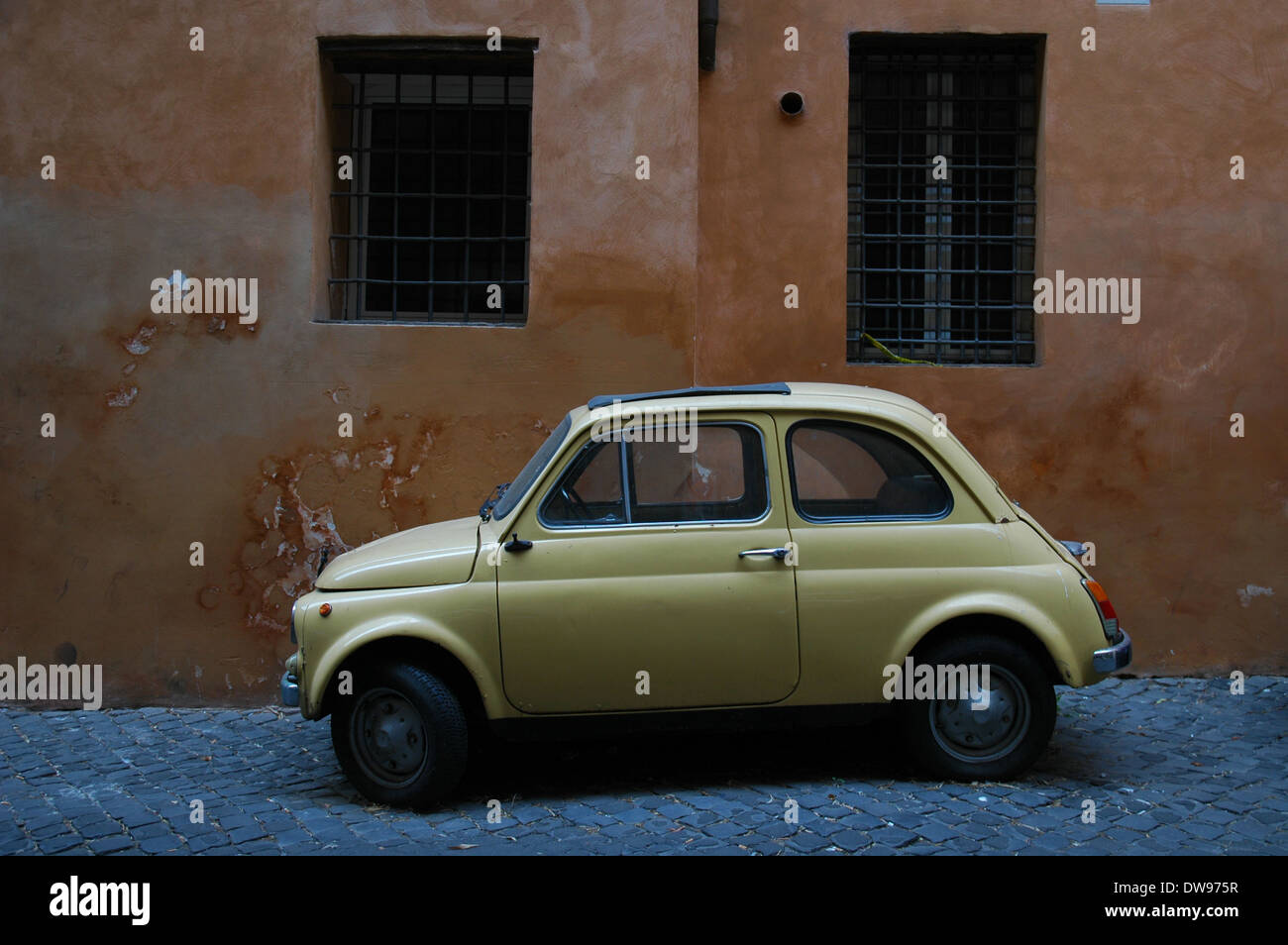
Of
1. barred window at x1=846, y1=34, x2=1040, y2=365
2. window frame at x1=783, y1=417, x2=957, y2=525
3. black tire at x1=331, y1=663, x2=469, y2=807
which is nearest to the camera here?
black tire at x1=331, y1=663, x2=469, y2=807

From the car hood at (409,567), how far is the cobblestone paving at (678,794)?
3.25 ft

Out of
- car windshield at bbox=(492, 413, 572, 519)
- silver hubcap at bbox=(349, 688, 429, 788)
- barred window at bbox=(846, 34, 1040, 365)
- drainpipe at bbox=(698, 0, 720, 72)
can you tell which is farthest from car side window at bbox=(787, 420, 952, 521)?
drainpipe at bbox=(698, 0, 720, 72)

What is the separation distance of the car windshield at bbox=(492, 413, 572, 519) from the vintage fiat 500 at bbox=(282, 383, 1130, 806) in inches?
4.0

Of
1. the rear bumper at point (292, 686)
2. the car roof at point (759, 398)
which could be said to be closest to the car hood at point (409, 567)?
the rear bumper at point (292, 686)

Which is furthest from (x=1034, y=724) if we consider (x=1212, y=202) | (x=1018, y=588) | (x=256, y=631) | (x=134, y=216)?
(x=134, y=216)

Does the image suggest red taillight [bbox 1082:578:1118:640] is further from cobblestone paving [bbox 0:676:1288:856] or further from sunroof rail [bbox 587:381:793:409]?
sunroof rail [bbox 587:381:793:409]

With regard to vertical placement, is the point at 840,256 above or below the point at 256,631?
above

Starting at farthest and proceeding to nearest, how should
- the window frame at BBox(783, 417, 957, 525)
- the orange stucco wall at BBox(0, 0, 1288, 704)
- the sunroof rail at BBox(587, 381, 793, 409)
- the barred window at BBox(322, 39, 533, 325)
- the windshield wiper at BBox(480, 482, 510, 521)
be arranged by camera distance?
the barred window at BBox(322, 39, 533, 325) < the orange stucco wall at BBox(0, 0, 1288, 704) < the windshield wiper at BBox(480, 482, 510, 521) < the sunroof rail at BBox(587, 381, 793, 409) < the window frame at BBox(783, 417, 957, 525)

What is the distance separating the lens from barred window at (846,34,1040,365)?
757 centimetres

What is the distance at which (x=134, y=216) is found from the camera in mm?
6973

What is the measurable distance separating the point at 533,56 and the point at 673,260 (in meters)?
1.57

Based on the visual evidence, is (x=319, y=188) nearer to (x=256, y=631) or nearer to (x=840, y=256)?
(x=256, y=631)

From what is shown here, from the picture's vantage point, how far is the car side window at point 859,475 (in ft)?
16.8
